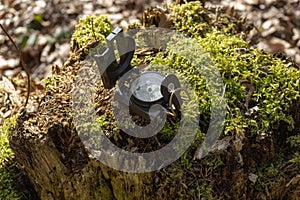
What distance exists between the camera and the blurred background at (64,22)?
395cm

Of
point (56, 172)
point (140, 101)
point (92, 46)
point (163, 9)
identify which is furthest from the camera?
point (163, 9)

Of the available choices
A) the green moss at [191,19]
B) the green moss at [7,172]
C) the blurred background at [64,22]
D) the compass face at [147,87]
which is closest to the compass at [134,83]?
the compass face at [147,87]

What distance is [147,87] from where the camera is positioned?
87.3 inches

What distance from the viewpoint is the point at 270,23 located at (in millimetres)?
4055

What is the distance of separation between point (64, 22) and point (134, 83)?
2144mm

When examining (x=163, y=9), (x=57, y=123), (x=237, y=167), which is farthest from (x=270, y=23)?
(x=57, y=123)

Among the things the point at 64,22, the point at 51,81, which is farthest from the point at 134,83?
the point at 64,22

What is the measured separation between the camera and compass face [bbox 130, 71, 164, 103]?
217cm

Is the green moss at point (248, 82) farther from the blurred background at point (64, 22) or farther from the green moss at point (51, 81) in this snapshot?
the blurred background at point (64, 22)

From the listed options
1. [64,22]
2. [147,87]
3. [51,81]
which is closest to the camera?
[147,87]

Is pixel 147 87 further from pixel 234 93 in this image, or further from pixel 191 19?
pixel 191 19

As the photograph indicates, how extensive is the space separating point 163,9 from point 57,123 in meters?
0.98

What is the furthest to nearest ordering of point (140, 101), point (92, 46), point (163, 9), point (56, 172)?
point (163, 9) < point (92, 46) < point (56, 172) < point (140, 101)

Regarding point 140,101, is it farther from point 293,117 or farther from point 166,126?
point 293,117
